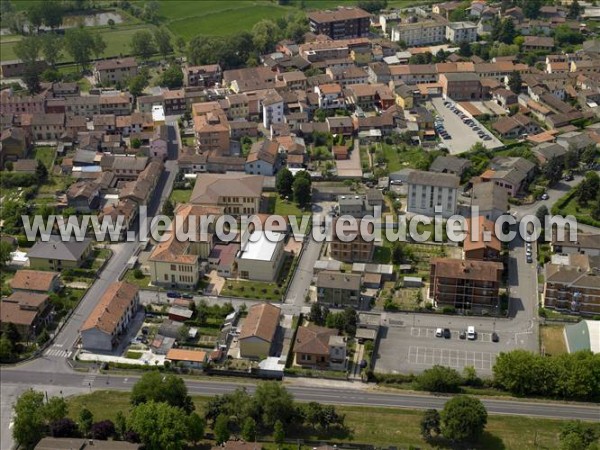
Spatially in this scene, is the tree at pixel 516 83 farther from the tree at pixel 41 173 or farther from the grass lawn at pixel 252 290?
the tree at pixel 41 173

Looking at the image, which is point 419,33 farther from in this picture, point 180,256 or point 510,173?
point 180,256

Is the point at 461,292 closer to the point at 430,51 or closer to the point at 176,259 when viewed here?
the point at 176,259

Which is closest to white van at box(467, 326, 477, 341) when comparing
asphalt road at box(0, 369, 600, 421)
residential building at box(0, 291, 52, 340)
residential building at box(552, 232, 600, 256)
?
asphalt road at box(0, 369, 600, 421)

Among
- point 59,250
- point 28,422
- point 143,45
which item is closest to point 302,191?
point 59,250

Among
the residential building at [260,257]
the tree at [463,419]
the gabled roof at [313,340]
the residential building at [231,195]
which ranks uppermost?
the residential building at [231,195]

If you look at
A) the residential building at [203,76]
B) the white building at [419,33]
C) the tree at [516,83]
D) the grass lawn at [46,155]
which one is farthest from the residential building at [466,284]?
the white building at [419,33]

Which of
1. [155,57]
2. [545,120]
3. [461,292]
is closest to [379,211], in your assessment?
[461,292]

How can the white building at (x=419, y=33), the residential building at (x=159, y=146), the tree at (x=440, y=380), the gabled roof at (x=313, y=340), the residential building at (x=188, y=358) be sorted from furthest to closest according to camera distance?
the white building at (x=419, y=33)
the residential building at (x=159, y=146)
the residential building at (x=188, y=358)
the gabled roof at (x=313, y=340)
the tree at (x=440, y=380)
